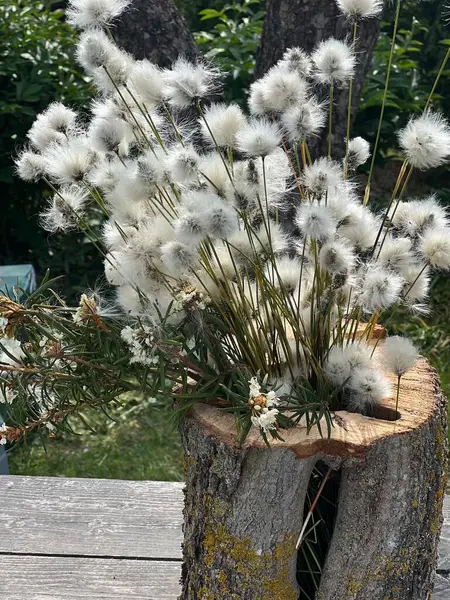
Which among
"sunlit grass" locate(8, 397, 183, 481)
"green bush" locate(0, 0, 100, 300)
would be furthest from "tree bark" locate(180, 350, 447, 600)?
"green bush" locate(0, 0, 100, 300)

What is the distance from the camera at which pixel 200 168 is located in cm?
103

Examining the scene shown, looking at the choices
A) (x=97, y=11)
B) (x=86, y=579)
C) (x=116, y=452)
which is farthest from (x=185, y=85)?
(x=116, y=452)

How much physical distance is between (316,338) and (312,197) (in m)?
0.22

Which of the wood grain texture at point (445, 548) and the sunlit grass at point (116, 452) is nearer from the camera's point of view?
the wood grain texture at point (445, 548)

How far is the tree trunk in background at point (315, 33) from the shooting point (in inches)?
72.6

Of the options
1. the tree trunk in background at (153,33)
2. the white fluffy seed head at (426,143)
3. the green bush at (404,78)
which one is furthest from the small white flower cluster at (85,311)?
the green bush at (404,78)

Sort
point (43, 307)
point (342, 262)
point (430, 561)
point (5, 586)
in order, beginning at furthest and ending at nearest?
point (5, 586) < point (430, 561) < point (43, 307) < point (342, 262)

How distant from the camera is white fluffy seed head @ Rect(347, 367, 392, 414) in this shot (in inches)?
42.6

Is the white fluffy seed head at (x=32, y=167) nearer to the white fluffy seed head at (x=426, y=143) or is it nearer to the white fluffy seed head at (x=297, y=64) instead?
the white fluffy seed head at (x=297, y=64)

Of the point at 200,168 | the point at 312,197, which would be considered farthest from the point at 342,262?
the point at 200,168

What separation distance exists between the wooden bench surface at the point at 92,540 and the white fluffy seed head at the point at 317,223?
774 mm

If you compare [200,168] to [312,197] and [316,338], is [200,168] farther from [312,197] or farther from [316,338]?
[316,338]

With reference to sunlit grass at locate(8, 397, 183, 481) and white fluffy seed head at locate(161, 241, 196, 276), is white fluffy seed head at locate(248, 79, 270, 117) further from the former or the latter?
sunlit grass at locate(8, 397, 183, 481)

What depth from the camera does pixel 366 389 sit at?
1098mm
